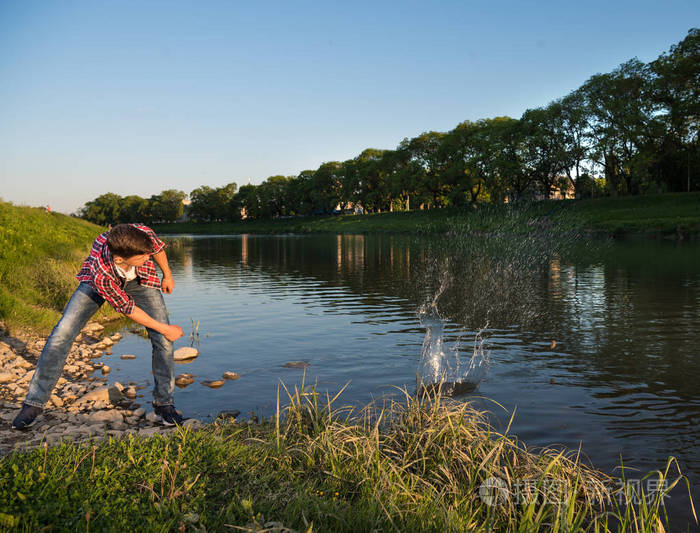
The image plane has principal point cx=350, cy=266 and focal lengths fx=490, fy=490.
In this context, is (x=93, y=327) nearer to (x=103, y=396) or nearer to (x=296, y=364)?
(x=103, y=396)

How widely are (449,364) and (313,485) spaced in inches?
269

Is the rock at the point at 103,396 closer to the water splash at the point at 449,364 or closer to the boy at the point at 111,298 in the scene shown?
the boy at the point at 111,298

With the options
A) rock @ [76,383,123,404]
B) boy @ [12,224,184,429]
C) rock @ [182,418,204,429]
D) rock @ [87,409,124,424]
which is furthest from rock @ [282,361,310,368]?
boy @ [12,224,184,429]

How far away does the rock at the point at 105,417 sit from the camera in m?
7.31

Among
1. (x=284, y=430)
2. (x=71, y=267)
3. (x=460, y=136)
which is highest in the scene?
(x=460, y=136)

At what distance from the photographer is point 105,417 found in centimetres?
743

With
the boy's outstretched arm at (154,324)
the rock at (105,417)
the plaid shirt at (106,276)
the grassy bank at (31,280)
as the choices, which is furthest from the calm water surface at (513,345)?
the plaid shirt at (106,276)

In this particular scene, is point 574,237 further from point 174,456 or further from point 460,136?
point 174,456

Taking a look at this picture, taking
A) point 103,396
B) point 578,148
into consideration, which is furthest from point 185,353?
point 578,148

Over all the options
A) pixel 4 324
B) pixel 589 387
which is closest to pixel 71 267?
pixel 4 324

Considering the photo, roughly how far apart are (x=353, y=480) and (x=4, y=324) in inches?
454

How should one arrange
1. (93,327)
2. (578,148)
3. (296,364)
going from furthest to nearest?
1. (578,148)
2. (93,327)
3. (296,364)

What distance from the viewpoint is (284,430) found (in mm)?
6359

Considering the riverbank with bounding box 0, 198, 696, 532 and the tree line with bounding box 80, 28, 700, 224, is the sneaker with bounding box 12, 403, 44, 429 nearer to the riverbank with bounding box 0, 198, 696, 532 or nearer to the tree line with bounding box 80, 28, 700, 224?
the riverbank with bounding box 0, 198, 696, 532
